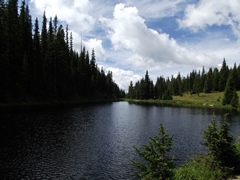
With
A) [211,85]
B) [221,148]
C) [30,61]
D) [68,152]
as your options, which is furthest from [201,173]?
[211,85]

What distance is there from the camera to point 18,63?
75.4 m

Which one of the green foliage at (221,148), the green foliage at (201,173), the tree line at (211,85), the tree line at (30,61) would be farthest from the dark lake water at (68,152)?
the tree line at (211,85)

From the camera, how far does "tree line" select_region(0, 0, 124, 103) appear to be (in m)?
69.2

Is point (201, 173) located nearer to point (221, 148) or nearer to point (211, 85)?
point (221, 148)

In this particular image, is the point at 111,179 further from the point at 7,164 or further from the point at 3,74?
the point at 3,74

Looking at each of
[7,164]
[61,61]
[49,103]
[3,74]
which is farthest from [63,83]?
[7,164]

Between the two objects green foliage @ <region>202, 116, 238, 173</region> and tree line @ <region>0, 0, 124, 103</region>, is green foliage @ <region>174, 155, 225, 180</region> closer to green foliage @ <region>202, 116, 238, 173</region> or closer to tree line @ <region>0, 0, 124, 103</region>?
green foliage @ <region>202, 116, 238, 173</region>

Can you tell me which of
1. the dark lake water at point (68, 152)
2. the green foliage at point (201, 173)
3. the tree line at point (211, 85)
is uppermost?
the tree line at point (211, 85)

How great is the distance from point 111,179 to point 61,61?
305ft

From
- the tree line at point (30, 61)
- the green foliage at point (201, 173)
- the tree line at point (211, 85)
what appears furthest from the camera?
the tree line at point (211, 85)

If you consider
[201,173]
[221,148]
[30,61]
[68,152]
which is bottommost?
[68,152]

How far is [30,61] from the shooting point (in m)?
82.6

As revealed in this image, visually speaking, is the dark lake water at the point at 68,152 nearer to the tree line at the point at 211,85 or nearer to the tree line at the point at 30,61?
the tree line at the point at 30,61

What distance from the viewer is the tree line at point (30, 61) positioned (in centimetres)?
6919
